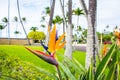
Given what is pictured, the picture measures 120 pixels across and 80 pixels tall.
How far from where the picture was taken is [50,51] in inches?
68.8

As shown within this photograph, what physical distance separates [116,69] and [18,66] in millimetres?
5038

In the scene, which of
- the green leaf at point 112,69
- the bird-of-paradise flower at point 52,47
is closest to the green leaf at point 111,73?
the green leaf at point 112,69

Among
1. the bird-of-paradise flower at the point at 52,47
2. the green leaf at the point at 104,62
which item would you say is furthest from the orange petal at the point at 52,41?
the green leaf at the point at 104,62

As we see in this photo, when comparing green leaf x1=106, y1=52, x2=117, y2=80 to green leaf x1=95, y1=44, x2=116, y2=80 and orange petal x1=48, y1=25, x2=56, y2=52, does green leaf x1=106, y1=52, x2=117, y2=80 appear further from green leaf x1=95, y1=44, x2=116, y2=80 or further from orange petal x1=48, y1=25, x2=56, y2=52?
orange petal x1=48, y1=25, x2=56, y2=52

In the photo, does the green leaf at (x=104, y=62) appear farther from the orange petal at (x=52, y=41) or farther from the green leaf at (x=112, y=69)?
the orange petal at (x=52, y=41)

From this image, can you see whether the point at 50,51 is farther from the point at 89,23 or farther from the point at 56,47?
the point at 89,23

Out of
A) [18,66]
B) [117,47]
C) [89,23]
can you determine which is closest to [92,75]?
[117,47]

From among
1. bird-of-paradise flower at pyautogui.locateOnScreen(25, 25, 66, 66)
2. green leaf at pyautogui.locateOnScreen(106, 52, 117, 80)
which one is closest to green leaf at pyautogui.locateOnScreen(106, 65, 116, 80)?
green leaf at pyautogui.locateOnScreen(106, 52, 117, 80)

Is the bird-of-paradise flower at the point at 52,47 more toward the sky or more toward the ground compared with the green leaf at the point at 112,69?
more toward the sky

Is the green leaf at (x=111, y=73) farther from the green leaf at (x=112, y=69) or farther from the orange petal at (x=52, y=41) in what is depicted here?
the orange petal at (x=52, y=41)

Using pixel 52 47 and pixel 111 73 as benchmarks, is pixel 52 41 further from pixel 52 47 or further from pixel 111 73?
pixel 111 73

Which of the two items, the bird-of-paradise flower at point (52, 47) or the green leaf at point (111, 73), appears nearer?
the bird-of-paradise flower at point (52, 47)

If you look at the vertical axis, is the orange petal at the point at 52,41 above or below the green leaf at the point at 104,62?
above

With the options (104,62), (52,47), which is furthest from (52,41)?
(104,62)
